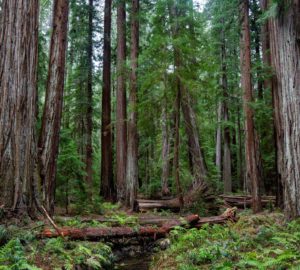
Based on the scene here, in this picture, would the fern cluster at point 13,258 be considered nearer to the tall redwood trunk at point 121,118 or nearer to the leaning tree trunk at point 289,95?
the leaning tree trunk at point 289,95

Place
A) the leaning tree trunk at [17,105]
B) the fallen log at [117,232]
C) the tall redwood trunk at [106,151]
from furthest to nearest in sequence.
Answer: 1. the tall redwood trunk at [106,151]
2. the fallen log at [117,232]
3. the leaning tree trunk at [17,105]

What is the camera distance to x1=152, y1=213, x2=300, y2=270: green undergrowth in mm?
5016

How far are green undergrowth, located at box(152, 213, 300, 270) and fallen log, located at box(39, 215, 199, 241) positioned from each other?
0.81 meters

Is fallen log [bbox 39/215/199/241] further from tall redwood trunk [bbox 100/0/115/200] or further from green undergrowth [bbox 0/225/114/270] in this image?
tall redwood trunk [bbox 100/0/115/200]

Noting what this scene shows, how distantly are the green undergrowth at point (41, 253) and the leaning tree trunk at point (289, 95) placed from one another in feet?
14.4

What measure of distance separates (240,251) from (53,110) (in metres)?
6.14

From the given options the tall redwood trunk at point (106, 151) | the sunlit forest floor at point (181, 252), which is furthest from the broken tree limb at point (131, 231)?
the tall redwood trunk at point (106, 151)

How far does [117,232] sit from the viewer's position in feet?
27.7

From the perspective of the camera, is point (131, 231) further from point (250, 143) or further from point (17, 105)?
point (250, 143)

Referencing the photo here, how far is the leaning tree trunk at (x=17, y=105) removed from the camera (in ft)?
22.9

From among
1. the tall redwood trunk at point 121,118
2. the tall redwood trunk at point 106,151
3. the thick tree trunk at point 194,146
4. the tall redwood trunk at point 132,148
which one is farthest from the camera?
the tall redwood trunk at point 106,151

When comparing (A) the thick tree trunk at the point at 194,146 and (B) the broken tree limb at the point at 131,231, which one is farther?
(A) the thick tree trunk at the point at 194,146

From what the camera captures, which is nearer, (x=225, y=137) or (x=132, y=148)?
(x=132, y=148)

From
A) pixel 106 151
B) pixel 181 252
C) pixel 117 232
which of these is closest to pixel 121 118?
pixel 106 151
